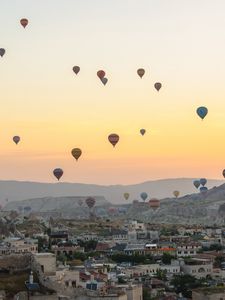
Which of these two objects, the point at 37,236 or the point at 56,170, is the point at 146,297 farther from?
the point at 37,236

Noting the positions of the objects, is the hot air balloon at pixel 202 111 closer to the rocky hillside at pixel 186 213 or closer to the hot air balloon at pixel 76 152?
the hot air balloon at pixel 76 152

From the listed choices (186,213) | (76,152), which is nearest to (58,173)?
(76,152)

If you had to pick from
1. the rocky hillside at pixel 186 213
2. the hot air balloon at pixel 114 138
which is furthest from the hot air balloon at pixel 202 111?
the rocky hillside at pixel 186 213

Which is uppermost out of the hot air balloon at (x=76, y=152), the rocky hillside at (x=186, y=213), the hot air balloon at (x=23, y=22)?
the rocky hillside at (x=186, y=213)

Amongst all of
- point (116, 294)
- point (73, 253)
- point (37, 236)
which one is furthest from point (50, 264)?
point (37, 236)

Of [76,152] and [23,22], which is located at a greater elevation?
[23,22]

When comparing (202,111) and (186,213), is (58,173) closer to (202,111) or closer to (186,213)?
(202,111)

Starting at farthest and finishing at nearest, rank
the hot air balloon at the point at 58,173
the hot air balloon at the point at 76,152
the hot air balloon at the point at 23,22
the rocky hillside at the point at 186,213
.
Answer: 1. the rocky hillside at the point at 186,213
2. the hot air balloon at the point at 58,173
3. the hot air balloon at the point at 76,152
4. the hot air balloon at the point at 23,22

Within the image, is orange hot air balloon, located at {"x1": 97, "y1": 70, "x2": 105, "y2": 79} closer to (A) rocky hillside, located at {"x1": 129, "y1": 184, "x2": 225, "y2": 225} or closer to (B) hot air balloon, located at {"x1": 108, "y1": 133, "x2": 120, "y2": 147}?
(B) hot air balloon, located at {"x1": 108, "y1": 133, "x2": 120, "y2": 147}

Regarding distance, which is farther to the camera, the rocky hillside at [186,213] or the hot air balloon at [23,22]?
the rocky hillside at [186,213]

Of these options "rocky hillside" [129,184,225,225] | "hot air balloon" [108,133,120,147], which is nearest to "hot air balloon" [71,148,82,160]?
"hot air balloon" [108,133,120,147]

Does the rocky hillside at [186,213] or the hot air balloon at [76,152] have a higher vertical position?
the rocky hillside at [186,213]
